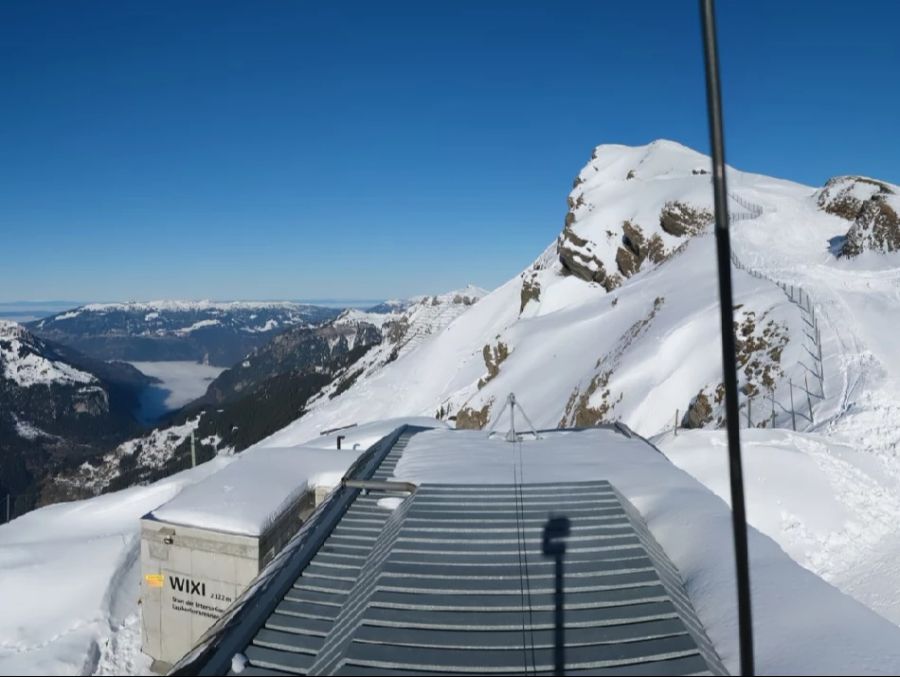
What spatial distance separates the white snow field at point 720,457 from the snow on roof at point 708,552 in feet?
0.07

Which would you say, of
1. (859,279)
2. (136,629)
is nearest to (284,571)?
(136,629)

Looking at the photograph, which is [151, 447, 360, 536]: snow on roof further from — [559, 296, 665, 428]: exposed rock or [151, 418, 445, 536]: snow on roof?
[559, 296, 665, 428]: exposed rock

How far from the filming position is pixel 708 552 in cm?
626

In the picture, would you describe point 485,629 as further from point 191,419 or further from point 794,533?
point 191,419

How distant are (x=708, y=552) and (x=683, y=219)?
51.4m

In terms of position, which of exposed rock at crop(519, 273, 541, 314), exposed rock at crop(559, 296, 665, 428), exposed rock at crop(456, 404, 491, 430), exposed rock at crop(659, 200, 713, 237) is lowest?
exposed rock at crop(456, 404, 491, 430)

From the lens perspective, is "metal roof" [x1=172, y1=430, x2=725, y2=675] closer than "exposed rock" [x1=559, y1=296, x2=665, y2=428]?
Yes

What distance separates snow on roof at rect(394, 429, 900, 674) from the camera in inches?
174

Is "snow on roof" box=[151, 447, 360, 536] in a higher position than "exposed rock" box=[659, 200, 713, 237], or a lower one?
lower

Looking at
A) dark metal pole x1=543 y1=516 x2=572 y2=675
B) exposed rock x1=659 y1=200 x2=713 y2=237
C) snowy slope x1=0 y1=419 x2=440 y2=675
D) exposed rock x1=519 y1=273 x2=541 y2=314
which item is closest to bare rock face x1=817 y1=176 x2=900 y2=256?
exposed rock x1=659 y1=200 x2=713 y2=237

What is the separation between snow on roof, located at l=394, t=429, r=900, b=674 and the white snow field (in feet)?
0.07

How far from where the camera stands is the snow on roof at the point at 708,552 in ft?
14.5

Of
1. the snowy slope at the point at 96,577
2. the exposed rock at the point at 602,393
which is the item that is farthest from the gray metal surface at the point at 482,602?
the exposed rock at the point at 602,393

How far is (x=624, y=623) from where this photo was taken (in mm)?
5145
